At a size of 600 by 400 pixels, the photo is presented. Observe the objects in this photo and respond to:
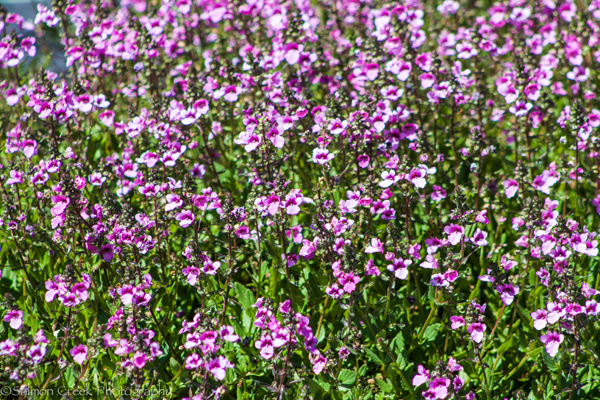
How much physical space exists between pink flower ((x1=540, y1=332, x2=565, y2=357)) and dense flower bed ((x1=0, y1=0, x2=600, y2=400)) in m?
0.02

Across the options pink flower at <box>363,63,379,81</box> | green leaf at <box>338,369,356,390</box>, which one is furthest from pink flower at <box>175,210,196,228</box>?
pink flower at <box>363,63,379,81</box>

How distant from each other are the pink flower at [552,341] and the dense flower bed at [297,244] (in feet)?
0.05

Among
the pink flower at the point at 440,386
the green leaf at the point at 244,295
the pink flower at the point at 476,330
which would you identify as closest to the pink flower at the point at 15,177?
the green leaf at the point at 244,295

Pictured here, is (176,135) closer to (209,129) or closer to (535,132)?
(209,129)

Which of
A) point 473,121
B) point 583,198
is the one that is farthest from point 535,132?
point 583,198

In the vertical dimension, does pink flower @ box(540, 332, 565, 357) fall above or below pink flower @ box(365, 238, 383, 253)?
below

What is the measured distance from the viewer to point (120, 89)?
686 centimetres

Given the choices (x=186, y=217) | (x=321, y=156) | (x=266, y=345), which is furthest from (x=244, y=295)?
(x=321, y=156)

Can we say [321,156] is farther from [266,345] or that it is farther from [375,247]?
[266,345]

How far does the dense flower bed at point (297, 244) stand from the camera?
3.97 meters

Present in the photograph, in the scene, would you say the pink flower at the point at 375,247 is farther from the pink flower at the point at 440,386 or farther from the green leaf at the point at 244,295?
the green leaf at the point at 244,295

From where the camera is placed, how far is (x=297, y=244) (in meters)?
5.23

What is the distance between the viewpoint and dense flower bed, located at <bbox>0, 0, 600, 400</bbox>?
3.97m

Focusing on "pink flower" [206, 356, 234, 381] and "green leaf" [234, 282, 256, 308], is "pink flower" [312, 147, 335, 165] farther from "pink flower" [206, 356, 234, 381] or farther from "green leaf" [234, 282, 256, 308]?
"pink flower" [206, 356, 234, 381]
